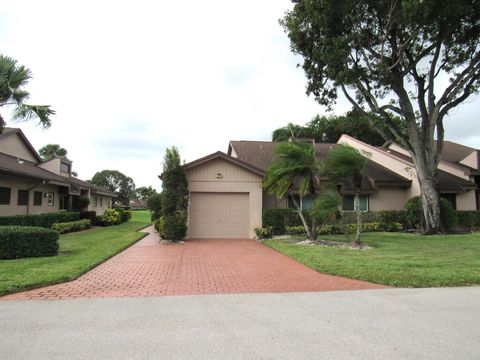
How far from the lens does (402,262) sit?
33.6 ft

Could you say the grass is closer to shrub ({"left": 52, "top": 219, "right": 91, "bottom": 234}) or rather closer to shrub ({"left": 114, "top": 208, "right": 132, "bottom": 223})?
shrub ({"left": 52, "top": 219, "right": 91, "bottom": 234})

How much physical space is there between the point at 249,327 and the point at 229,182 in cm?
1336

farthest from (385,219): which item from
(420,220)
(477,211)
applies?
(477,211)

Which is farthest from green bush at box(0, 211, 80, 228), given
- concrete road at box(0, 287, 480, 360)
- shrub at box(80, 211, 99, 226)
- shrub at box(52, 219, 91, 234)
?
concrete road at box(0, 287, 480, 360)

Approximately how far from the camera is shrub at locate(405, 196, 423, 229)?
20.2 metres

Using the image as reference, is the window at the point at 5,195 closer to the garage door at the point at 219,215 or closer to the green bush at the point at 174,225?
the green bush at the point at 174,225

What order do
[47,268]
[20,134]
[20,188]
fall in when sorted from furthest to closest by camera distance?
1. [20,134]
2. [20,188]
3. [47,268]

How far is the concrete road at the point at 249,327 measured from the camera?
4.29 metres

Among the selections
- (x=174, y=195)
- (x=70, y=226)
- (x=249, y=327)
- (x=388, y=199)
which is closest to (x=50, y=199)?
(x=70, y=226)

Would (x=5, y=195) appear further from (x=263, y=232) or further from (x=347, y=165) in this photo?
(x=347, y=165)

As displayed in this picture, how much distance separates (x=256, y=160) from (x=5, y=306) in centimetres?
1970

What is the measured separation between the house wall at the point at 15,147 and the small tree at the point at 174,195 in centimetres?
1198

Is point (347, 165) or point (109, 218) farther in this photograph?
point (109, 218)

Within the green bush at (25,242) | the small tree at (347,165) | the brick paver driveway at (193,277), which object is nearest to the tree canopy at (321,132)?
the small tree at (347,165)
